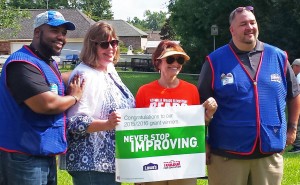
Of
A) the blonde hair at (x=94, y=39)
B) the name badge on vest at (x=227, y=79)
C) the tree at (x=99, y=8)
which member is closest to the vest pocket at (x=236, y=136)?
the name badge on vest at (x=227, y=79)

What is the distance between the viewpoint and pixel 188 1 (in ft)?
104

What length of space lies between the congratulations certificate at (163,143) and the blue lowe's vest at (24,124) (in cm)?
→ 71

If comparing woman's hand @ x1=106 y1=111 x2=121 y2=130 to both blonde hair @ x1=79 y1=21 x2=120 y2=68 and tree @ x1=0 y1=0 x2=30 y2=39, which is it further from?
tree @ x1=0 y1=0 x2=30 y2=39

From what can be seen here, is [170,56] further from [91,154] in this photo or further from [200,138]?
[91,154]

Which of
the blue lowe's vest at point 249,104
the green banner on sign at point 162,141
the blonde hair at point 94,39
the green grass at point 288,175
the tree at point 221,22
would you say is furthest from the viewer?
the tree at point 221,22

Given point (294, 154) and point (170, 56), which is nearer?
point (170, 56)

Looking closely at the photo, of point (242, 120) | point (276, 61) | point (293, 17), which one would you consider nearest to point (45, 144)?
point (242, 120)

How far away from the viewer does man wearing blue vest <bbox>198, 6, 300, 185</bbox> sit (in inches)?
192

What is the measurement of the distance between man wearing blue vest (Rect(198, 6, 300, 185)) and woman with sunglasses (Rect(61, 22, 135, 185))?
1059mm

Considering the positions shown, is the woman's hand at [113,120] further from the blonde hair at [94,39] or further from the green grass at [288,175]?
the green grass at [288,175]

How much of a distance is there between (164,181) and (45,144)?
4.39 ft

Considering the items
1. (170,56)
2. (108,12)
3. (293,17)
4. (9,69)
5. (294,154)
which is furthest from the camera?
(108,12)

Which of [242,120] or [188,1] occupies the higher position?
[188,1]

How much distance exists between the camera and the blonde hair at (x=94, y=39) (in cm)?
444
